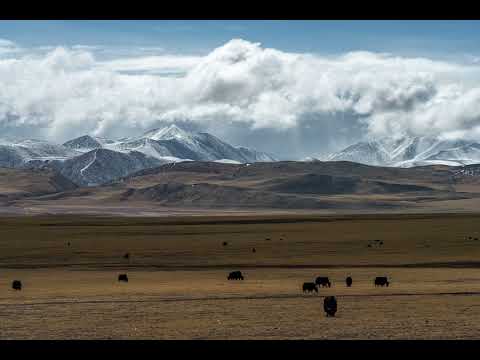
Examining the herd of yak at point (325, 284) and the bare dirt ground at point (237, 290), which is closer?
the bare dirt ground at point (237, 290)

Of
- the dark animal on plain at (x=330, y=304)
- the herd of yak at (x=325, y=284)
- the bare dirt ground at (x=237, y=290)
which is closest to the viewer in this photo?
the bare dirt ground at (x=237, y=290)

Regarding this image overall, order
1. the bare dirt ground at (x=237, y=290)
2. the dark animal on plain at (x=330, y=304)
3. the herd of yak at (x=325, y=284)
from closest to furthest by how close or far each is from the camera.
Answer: the bare dirt ground at (x=237, y=290)
the dark animal on plain at (x=330, y=304)
the herd of yak at (x=325, y=284)

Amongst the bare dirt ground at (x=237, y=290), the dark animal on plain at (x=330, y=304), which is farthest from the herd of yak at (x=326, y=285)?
the bare dirt ground at (x=237, y=290)

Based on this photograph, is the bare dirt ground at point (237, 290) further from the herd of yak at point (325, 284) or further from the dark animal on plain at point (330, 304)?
the herd of yak at point (325, 284)

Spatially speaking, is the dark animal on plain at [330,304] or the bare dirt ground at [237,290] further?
the dark animal on plain at [330,304]

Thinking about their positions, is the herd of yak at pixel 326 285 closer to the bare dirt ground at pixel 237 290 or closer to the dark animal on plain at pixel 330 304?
the dark animal on plain at pixel 330 304

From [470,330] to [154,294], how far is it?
21273 mm

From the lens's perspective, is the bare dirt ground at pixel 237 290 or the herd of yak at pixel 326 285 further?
the herd of yak at pixel 326 285

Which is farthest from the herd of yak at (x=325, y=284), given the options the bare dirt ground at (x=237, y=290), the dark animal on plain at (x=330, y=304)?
the bare dirt ground at (x=237, y=290)

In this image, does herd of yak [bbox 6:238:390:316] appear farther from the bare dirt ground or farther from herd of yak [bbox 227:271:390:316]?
the bare dirt ground

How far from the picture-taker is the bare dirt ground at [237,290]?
24.8m

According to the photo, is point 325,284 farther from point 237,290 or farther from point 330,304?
point 330,304
